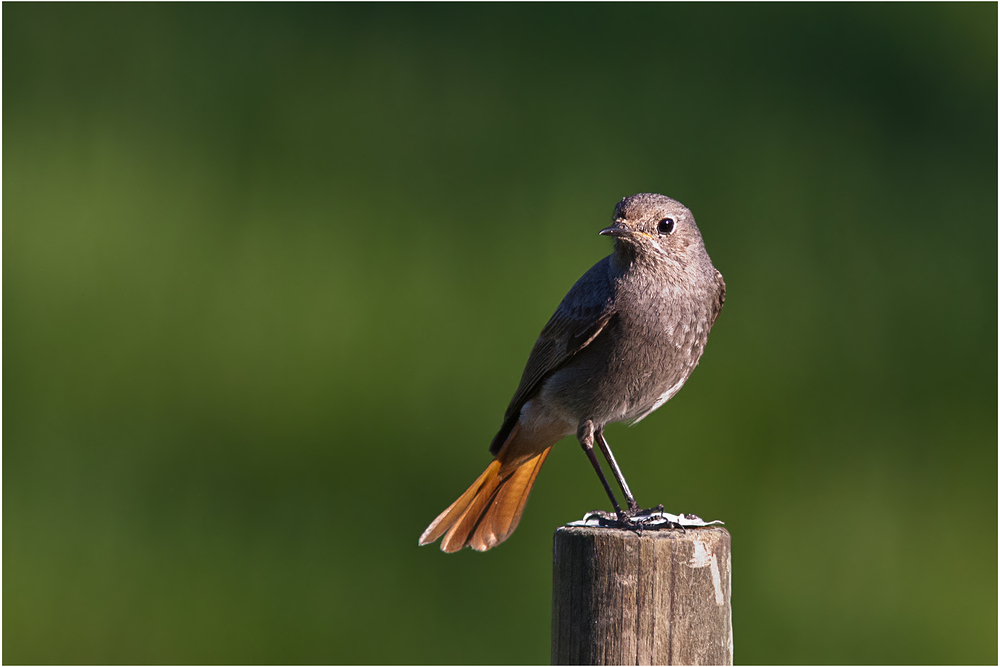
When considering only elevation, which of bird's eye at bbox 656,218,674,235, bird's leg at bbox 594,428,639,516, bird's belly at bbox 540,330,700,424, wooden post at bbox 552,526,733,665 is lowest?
wooden post at bbox 552,526,733,665

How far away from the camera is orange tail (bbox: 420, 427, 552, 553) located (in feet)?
12.7

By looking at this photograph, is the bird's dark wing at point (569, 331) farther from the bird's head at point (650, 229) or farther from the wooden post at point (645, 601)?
the wooden post at point (645, 601)

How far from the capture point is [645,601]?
2.72 m

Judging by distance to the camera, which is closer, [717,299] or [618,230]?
[618,230]

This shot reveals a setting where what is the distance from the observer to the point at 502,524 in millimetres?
3936

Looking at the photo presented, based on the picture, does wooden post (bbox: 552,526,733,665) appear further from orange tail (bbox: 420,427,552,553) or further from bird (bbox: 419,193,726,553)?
orange tail (bbox: 420,427,552,553)

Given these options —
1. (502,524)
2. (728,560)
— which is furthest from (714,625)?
(502,524)

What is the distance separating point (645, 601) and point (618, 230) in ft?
4.34

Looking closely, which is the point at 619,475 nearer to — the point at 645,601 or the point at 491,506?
the point at 491,506

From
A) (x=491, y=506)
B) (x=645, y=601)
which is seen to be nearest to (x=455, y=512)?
(x=491, y=506)

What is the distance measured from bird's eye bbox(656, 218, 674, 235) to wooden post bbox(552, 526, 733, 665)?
48.4 inches

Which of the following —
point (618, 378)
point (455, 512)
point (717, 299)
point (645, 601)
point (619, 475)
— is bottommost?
point (645, 601)

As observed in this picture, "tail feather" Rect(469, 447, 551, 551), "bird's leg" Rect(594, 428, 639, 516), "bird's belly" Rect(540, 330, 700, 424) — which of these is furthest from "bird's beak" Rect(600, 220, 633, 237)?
"tail feather" Rect(469, 447, 551, 551)

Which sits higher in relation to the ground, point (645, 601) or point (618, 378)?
point (618, 378)
